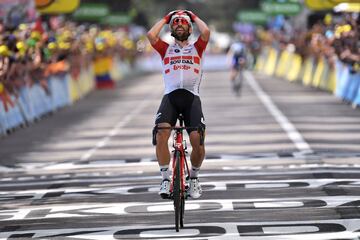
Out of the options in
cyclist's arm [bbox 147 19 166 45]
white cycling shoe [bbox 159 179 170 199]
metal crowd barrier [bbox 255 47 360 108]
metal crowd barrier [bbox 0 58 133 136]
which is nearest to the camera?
white cycling shoe [bbox 159 179 170 199]

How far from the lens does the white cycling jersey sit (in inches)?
515

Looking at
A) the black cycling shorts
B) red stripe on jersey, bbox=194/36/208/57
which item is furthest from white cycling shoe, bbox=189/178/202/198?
red stripe on jersey, bbox=194/36/208/57

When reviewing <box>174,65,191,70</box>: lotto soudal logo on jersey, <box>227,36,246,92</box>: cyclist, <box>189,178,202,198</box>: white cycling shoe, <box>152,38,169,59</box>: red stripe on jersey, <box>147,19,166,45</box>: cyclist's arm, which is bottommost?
<box>227,36,246,92</box>: cyclist

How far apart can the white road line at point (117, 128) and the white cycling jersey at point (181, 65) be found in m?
8.06

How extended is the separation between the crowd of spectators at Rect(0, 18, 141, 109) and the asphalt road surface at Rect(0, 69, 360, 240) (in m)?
1.23

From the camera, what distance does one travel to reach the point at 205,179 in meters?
17.0

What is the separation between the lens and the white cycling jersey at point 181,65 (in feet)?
42.9

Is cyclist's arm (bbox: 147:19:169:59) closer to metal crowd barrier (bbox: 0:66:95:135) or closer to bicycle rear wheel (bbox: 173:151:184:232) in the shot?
bicycle rear wheel (bbox: 173:151:184:232)

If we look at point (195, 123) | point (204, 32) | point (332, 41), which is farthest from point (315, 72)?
point (195, 123)

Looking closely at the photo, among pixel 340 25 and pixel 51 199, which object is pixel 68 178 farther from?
pixel 340 25

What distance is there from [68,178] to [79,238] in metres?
6.10

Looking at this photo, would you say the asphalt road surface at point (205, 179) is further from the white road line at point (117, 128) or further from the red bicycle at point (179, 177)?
the red bicycle at point (179, 177)

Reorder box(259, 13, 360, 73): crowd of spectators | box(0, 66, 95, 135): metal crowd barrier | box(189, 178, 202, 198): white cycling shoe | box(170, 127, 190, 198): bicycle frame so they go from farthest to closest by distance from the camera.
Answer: box(259, 13, 360, 73): crowd of spectators → box(0, 66, 95, 135): metal crowd barrier → box(189, 178, 202, 198): white cycling shoe → box(170, 127, 190, 198): bicycle frame

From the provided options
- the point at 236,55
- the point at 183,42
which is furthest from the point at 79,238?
the point at 236,55
